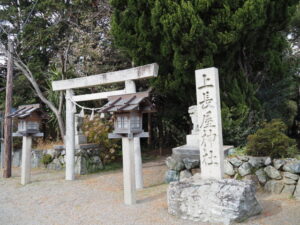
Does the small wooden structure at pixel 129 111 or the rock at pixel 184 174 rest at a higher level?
the small wooden structure at pixel 129 111

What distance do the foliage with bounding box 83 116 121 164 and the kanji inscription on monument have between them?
4900 mm

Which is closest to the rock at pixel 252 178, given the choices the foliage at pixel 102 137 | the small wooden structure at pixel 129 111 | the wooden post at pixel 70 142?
the small wooden structure at pixel 129 111

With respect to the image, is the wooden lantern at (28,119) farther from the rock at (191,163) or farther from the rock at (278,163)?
the rock at (278,163)

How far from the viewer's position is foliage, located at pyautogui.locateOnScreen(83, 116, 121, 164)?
8641mm

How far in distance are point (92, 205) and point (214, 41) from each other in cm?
432

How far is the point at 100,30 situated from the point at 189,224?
7648 mm

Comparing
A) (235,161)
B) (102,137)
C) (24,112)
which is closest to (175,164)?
(235,161)

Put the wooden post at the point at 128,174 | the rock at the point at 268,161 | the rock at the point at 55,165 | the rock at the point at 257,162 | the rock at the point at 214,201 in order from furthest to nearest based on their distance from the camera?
the rock at the point at 55,165 → the rock at the point at 257,162 → the rock at the point at 268,161 → the wooden post at the point at 128,174 → the rock at the point at 214,201

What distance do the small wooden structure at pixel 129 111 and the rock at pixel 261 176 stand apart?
89.4 inches

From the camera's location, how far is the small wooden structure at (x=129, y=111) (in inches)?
180

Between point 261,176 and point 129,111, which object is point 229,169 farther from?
point 129,111

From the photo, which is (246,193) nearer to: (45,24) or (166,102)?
A: (166,102)

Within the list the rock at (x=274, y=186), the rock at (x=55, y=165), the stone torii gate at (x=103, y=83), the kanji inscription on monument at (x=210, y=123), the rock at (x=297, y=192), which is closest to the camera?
the kanji inscription on monument at (x=210, y=123)

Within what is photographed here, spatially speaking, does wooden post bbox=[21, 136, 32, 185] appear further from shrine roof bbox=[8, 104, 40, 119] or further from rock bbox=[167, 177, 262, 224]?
rock bbox=[167, 177, 262, 224]
